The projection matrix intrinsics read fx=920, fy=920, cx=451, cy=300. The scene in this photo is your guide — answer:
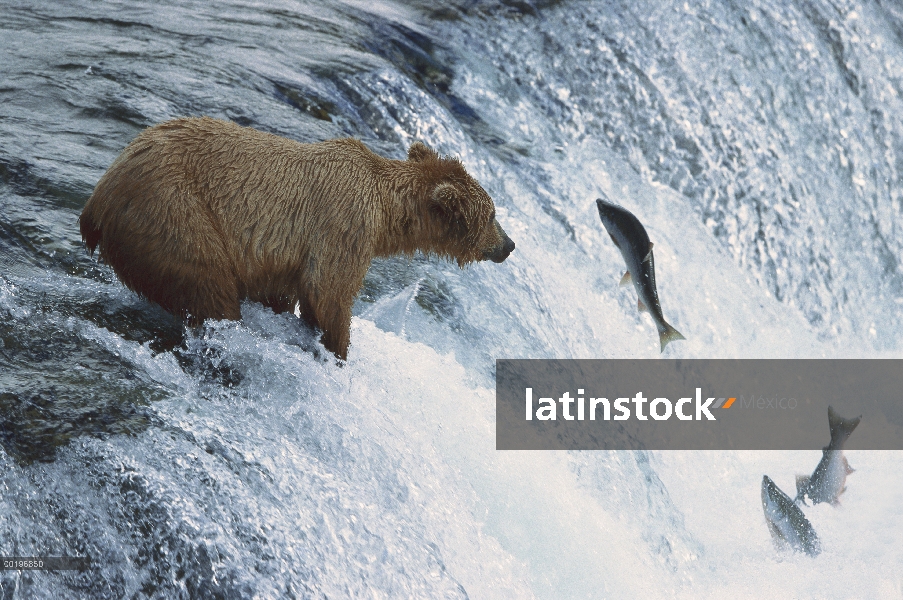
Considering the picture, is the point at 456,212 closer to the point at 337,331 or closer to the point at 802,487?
the point at 337,331

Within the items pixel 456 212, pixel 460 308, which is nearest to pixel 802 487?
pixel 460 308

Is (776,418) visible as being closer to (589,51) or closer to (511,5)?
(589,51)

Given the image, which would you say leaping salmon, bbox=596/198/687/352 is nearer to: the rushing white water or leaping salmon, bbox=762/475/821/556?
the rushing white water

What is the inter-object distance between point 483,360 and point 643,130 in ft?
11.8

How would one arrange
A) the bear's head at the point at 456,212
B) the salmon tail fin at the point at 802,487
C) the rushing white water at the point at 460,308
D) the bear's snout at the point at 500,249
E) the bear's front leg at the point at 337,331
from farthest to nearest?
1. the salmon tail fin at the point at 802,487
2. the bear's snout at the point at 500,249
3. the bear's head at the point at 456,212
4. the bear's front leg at the point at 337,331
5. the rushing white water at the point at 460,308

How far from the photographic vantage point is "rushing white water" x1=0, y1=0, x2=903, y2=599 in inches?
94.7

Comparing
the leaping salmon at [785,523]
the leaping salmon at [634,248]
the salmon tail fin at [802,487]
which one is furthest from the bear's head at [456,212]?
the salmon tail fin at [802,487]

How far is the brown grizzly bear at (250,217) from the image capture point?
2.70 m

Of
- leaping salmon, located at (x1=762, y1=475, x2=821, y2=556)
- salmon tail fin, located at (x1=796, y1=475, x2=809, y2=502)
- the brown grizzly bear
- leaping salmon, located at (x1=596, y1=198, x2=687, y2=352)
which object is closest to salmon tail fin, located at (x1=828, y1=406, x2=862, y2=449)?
salmon tail fin, located at (x1=796, y1=475, x2=809, y2=502)

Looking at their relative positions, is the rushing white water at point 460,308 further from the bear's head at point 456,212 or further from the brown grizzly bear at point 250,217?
the bear's head at point 456,212

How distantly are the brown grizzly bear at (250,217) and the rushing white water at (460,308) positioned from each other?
171 millimetres

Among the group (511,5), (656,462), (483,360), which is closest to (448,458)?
(483,360)

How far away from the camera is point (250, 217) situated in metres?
2.82

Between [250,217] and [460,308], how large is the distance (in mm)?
1423
